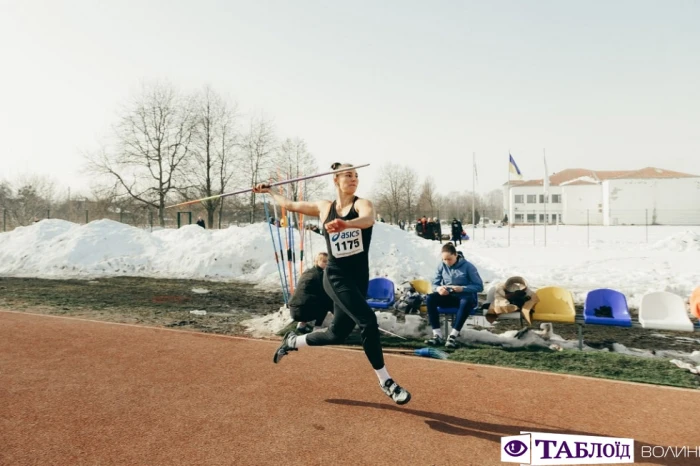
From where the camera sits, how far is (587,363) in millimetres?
5500

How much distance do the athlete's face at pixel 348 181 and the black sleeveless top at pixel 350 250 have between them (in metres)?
0.21

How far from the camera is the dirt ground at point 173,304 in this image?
7277 mm

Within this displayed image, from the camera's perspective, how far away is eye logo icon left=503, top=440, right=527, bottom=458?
130 inches

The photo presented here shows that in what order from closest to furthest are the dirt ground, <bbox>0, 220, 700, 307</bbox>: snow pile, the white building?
the dirt ground → <bbox>0, 220, 700, 307</bbox>: snow pile → the white building

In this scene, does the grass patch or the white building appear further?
the white building

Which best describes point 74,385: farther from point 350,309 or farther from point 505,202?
point 505,202

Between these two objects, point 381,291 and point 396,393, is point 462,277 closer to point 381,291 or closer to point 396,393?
point 381,291

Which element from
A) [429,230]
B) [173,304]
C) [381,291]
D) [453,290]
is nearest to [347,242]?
[453,290]

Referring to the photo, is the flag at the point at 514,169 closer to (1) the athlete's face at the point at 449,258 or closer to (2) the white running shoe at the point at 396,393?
(1) the athlete's face at the point at 449,258

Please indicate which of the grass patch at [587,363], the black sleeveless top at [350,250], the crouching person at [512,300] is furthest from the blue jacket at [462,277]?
the black sleeveless top at [350,250]

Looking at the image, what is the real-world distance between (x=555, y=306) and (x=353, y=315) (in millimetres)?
4087

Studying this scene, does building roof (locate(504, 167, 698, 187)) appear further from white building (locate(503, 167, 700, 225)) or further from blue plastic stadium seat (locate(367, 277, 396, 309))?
blue plastic stadium seat (locate(367, 277, 396, 309))

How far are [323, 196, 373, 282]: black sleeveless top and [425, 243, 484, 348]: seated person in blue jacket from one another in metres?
2.74

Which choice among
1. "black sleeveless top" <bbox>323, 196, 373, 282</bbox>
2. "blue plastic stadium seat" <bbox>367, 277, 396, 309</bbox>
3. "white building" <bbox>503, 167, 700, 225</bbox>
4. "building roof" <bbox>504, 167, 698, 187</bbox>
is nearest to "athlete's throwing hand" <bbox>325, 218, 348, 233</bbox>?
"black sleeveless top" <bbox>323, 196, 373, 282</bbox>
